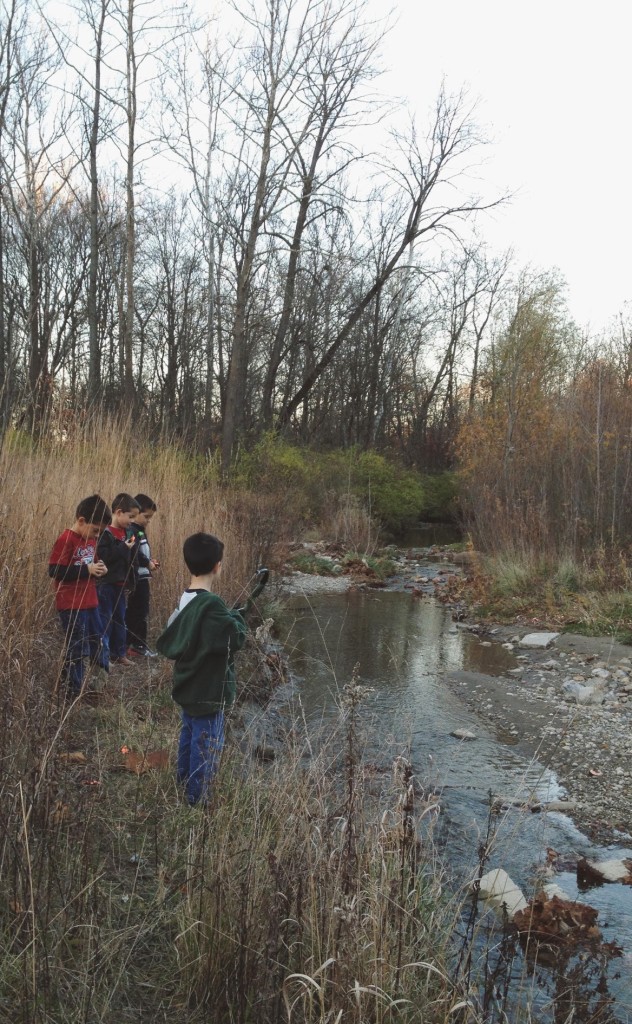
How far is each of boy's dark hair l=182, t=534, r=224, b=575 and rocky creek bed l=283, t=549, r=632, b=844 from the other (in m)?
1.84

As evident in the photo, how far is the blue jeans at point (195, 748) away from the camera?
3.58 metres

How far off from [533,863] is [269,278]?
73.6 ft

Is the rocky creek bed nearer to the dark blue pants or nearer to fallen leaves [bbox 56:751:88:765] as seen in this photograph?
fallen leaves [bbox 56:751:88:765]

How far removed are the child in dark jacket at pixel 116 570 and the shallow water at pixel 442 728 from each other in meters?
1.51

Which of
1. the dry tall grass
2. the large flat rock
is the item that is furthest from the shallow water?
the dry tall grass

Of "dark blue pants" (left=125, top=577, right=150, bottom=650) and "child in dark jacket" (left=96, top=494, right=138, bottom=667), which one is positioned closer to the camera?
"child in dark jacket" (left=96, top=494, right=138, bottom=667)

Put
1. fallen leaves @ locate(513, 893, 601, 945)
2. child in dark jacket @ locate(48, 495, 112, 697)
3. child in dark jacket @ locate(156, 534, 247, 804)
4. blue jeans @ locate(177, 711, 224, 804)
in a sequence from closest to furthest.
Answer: fallen leaves @ locate(513, 893, 601, 945), blue jeans @ locate(177, 711, 224, 804), child in dark jacket @ locate(156, 534, 247, 804), child in dark jacket @ locate(48, 495, 112, 697)

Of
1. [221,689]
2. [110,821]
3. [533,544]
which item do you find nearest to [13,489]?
[221,689]

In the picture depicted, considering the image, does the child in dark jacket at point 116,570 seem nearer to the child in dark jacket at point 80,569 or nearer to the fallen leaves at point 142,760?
the child in dark jacket at point 80,569

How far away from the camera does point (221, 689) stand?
3.81 m

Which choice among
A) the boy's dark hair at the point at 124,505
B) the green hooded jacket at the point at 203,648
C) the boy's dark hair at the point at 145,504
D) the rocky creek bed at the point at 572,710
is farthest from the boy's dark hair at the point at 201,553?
the boy's dark hair at the point at 145,504

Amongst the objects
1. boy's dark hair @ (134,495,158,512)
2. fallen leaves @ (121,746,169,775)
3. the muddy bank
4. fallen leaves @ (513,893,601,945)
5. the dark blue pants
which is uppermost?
boy's dark hair @ (134,495,158,512)

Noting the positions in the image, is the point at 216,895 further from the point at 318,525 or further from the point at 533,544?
the point at 318,525

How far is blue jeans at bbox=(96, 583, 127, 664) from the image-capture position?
5.91m
